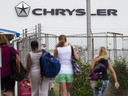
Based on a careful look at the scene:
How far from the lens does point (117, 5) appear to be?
2056 cm

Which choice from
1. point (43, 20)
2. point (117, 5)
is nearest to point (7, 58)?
point (43, 20)

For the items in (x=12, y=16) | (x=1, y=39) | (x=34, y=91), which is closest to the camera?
(x=1, y=39)

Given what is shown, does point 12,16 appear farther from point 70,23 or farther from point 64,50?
point 64,50

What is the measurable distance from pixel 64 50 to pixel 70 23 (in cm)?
1477

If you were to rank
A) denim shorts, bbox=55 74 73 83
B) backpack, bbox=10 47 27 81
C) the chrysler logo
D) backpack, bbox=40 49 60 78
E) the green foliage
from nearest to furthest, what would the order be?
backpack, bbox=10 47 27 81
backpack, bbox=40 49 60 78
denim shorts, bbox=55 74 73 83
the green foliage
the chrysler logo

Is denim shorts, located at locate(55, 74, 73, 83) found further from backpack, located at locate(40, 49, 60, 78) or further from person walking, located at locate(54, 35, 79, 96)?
backpack, located at locate(40, 49, 60, 78)

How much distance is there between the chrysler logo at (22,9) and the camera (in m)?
19.7

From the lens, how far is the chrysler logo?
19.7m

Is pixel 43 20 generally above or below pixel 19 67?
above

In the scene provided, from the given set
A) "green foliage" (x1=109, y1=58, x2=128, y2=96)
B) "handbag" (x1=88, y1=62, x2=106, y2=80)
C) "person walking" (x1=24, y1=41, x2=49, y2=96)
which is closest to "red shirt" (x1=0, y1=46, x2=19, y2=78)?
"person walking" (x1=24, y1=41, x2=49, y2=96)

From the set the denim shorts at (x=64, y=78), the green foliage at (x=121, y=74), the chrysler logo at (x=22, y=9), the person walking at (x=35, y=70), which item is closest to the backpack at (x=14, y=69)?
the person walking at (x=35, y=70)

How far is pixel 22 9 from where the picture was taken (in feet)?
65.7

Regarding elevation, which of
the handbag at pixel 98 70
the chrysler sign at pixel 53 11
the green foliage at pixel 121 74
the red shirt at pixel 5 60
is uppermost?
the chrysler sign at pixel 53 11

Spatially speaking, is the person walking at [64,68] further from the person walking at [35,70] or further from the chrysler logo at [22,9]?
the chrysler logo at [22,9]
